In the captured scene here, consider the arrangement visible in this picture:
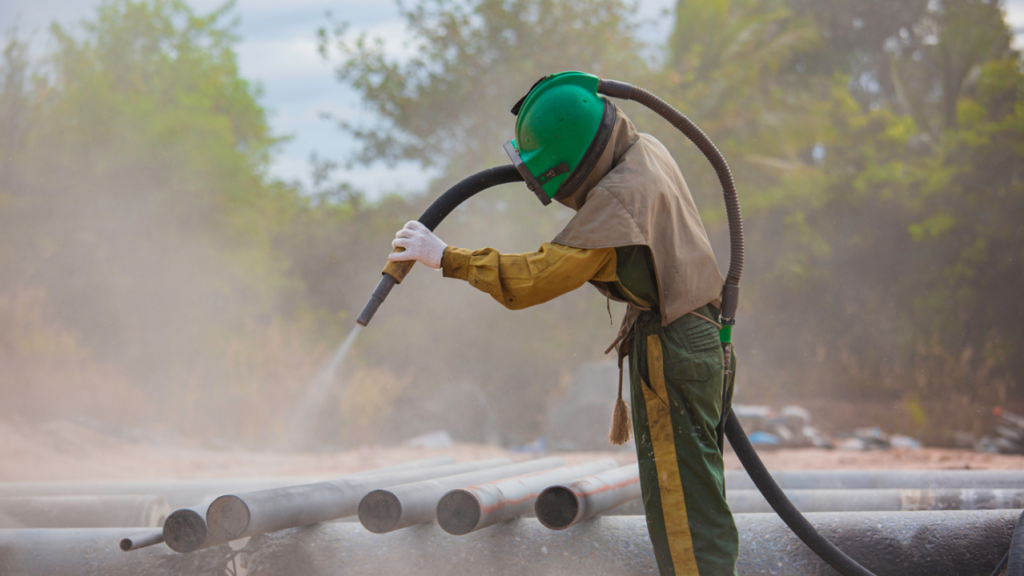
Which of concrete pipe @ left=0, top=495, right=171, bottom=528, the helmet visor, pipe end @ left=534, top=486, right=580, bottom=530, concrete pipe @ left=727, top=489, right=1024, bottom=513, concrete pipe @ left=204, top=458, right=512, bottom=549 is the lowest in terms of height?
concrete pipe @ left=727, top=489, right=1024, bottom=513

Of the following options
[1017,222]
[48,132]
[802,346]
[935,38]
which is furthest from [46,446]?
[935,38]

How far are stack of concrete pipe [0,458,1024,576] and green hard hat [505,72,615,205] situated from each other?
0.93 meters

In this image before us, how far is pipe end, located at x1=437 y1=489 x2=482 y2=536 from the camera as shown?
2020mm

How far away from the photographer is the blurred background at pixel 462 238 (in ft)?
32.2

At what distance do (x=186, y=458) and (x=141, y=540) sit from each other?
20.0ft

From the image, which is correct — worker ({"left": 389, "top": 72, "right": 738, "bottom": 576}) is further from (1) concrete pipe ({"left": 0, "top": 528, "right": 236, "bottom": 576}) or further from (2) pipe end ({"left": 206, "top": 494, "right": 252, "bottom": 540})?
(1) concrete pipe ({"left": 0, "top": 528, "right": 236, "bottom": 576})

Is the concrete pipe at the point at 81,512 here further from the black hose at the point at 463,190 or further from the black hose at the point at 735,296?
the black hose at the point at 735,296

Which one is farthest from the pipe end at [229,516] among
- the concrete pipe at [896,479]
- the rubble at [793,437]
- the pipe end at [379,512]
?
the rubble at [793,437]

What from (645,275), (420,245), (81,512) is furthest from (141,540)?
(645,275)

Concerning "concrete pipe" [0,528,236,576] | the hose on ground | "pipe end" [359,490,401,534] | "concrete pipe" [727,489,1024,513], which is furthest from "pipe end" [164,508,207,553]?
"concrete pipe" [727,489,1024,513]

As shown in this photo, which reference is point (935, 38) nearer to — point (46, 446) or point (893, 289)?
point (893, 289)

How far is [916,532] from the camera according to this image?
2.38 meters

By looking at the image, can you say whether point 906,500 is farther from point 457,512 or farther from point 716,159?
point 457,512

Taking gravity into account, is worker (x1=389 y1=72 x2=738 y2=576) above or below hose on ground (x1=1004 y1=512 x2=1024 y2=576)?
above
